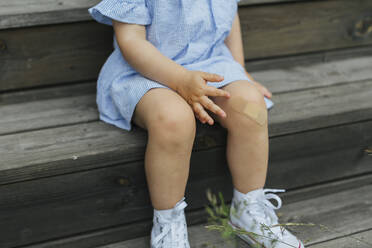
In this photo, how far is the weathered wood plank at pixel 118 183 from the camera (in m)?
1.18

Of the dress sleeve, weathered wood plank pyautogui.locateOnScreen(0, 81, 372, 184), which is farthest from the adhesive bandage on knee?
the dress sleeve

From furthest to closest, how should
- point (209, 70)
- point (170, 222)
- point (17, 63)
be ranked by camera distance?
point (17, 63) → point (209, 70) → point (170, 222)

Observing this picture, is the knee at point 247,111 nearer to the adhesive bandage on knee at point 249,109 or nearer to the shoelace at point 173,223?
the adhesive bandage on knee at point 249,109

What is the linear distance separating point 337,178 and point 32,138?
1008 millimetres

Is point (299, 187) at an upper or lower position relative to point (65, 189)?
lower

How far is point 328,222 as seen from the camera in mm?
1386

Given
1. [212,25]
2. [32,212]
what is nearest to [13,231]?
[32,212]

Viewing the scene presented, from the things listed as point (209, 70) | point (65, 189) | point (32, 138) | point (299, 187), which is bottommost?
point (299, 187)

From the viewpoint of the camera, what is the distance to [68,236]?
50.3 inches

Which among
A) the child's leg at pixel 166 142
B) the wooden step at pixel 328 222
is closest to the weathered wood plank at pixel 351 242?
the wooden step at pixel 328 222

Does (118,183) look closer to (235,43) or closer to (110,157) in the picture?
(110,157)

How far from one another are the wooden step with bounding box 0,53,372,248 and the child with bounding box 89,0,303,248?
3.4 inches

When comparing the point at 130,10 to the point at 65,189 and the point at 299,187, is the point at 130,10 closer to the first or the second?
the point at 65,189

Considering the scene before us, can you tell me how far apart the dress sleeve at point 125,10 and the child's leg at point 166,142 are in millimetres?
219
